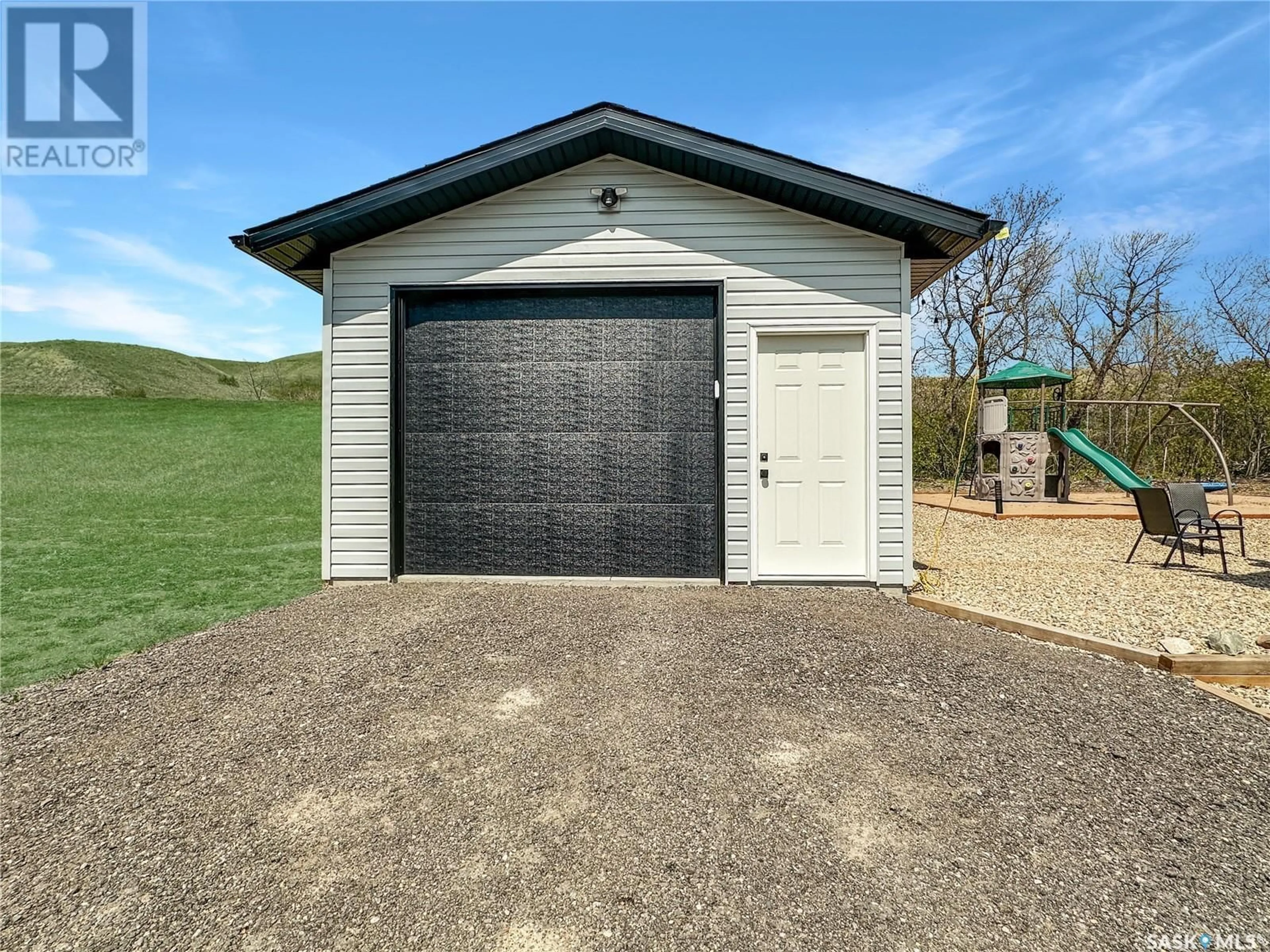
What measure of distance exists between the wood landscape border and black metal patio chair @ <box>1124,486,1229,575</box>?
288 cm

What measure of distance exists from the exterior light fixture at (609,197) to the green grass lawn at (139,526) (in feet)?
14.0

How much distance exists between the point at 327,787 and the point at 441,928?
2.94 feet

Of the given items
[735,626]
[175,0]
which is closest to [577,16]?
[175,0]

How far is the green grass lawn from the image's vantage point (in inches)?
157

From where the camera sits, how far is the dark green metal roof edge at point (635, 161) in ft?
14.7

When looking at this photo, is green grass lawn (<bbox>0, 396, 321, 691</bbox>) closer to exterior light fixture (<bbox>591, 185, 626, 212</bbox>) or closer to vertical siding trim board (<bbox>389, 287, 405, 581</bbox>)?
vertical siding trim board (<bbox>389, 287, 405, 581</bbox>)

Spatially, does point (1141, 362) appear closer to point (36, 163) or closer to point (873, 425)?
point (873, 425)

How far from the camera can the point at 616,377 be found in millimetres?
5039

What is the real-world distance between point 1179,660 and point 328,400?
6.25 metres

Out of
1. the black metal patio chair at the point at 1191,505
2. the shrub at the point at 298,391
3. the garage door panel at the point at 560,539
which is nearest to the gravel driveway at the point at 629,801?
the garage door panel at the point at 560,539

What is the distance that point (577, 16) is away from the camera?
6141 mm
